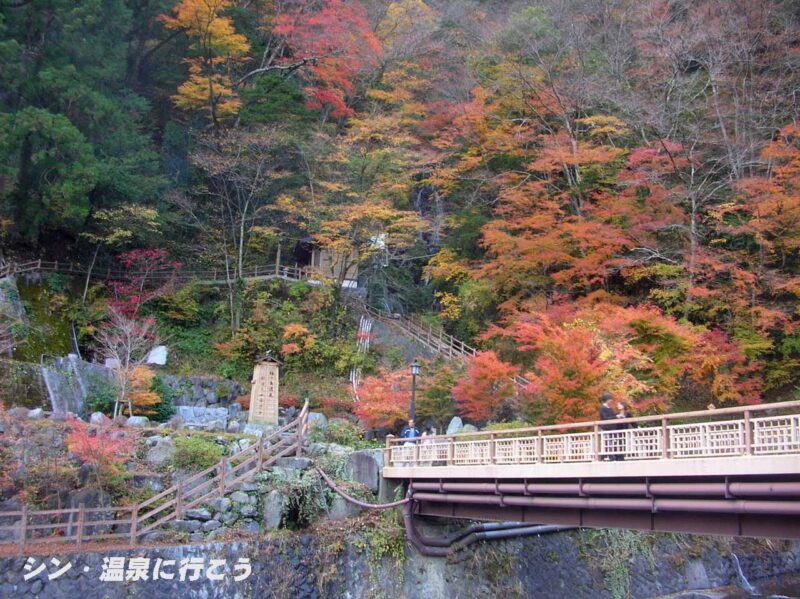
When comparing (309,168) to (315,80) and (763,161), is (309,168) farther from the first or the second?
(763,161)

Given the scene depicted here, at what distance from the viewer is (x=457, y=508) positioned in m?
17.7

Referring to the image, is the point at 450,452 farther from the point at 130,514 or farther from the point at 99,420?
the point at 99,420

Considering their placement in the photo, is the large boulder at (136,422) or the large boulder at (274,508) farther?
the large boulder at (136,422)

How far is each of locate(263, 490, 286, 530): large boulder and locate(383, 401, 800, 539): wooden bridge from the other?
2.90 metres

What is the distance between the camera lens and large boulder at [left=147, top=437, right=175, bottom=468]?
1945cm

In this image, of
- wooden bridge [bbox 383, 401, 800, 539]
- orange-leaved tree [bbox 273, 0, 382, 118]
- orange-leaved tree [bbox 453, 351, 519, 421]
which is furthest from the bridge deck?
orange-leaved tree [bbox 273, 0, 382, 118]

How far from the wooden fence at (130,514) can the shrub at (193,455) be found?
1.55ft

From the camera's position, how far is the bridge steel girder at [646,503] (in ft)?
36.2

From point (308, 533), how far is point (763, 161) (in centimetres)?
1950

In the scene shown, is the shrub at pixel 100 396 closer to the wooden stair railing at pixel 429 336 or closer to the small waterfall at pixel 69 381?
the small waterfall at pixel 69 381

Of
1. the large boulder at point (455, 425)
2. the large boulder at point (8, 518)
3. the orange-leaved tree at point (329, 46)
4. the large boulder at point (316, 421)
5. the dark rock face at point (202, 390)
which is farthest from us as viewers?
the orange-leaved tree at point (329, 46)

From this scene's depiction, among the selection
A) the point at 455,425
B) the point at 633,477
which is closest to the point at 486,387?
the point at 455,425

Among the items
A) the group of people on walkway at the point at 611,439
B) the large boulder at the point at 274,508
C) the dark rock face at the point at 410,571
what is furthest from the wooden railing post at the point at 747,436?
the large boulder at the point at 274,508

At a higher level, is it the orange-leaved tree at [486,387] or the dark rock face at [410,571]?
the orange-leaved tree at [486,387]
